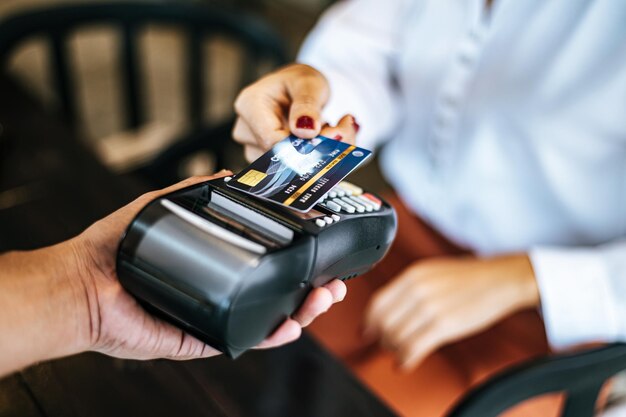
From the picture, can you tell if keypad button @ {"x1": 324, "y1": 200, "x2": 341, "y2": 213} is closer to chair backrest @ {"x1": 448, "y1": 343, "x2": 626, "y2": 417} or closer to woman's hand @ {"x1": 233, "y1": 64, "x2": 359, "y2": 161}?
woman's hand @ {"x1": 233, "y1": 64, "x2": 359, "y2": 161}

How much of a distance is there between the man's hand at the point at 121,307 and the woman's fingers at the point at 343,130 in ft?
0.26

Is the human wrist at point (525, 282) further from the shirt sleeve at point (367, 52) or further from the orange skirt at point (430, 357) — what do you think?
the shirt sleeve at point (367, 52)

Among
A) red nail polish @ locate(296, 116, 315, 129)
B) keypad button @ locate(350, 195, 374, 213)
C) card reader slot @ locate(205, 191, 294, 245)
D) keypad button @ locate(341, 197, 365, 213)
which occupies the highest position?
red nail polish @ locate(296, 116, 315, 129)

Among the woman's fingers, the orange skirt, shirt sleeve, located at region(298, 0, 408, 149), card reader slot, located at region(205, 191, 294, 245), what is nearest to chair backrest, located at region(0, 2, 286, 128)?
shirt sleeve, located at region(298, 0, 408, 149)

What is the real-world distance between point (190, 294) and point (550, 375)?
342 millimetres

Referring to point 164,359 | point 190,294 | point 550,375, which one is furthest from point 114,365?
point 550,375

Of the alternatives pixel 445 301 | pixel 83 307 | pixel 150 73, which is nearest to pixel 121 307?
pixel 83 307

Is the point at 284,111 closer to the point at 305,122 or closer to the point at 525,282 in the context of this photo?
the point at 305,122

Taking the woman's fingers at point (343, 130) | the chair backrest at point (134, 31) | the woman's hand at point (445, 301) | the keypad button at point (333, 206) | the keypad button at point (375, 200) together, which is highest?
the woman's fingers at point (343, 130)

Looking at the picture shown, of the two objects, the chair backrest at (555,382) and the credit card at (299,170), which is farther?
Result: the chair backrest at (555,382)

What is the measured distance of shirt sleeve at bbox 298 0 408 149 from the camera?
725 mm

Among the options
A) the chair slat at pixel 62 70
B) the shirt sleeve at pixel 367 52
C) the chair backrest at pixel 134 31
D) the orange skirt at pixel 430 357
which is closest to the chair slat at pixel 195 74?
the chair backrest at pixel 134 31

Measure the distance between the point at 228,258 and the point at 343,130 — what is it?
0.16 meters

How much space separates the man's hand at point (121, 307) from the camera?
36 cm
